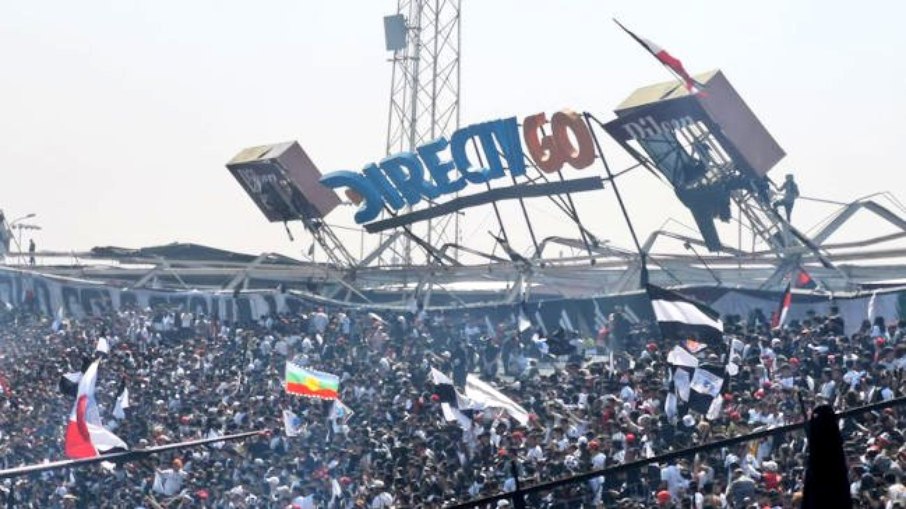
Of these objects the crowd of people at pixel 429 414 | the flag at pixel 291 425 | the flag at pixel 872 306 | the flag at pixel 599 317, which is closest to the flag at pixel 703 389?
the crowd of people at pixel 429 414

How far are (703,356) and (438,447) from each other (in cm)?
456

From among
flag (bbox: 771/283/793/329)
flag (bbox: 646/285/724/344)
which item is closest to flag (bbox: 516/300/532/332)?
flag (bbox: 771/283/793/329)

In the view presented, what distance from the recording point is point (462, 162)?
32844 millimetres

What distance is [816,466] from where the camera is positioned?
5402 mm

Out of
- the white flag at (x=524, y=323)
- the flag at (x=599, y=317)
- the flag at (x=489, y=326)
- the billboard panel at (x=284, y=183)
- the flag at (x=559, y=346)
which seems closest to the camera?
the flag at (x=559, y=346)

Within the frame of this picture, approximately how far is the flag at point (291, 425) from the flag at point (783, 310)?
735 cm

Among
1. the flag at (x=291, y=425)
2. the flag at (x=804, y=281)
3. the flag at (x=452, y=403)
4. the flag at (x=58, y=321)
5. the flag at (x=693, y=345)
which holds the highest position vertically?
the flag at (x=804, y=281)

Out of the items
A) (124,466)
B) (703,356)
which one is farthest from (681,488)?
Answer: (124,466)

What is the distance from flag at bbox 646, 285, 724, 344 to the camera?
15172mm

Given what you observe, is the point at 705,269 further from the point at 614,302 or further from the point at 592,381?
the point at 592,381

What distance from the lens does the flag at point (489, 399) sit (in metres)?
20.9

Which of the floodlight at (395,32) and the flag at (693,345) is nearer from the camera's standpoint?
the flag at (693,345)

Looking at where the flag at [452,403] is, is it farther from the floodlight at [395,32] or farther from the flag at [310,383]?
the floodlight at [395,32]

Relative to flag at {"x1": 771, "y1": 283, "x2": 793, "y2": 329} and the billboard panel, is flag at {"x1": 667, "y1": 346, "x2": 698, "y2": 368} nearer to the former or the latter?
flag at {"x1": 771, "y1": 283, "x2": 793, "y2": 329}
